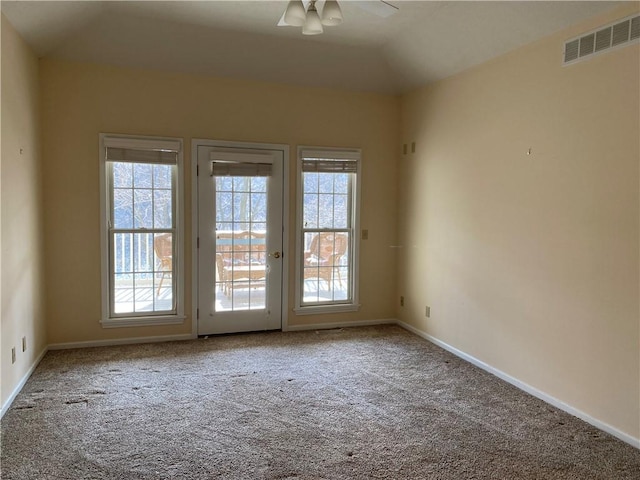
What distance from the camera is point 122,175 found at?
14.6 ft

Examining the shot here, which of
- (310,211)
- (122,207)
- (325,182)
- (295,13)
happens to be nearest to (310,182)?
(325,182)

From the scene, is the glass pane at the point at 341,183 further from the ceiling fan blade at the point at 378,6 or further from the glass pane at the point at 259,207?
the ceiling fan blade at the point at 378,6

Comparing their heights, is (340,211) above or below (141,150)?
below

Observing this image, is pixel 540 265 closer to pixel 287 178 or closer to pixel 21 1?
pixel 287 178

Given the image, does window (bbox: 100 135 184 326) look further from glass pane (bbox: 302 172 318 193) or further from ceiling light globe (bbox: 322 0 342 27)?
ceiling light globe (bbox: 322 0 342 27)

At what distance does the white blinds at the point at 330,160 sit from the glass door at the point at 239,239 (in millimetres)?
303

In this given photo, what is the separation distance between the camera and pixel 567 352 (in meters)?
3.25

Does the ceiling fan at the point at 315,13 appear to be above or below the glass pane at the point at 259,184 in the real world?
above

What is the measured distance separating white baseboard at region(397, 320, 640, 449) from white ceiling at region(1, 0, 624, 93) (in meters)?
2.68

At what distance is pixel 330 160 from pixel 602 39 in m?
A: 2.81

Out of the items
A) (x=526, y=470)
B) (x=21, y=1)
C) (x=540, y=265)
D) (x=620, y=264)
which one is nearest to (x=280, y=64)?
(x=21, y=1)

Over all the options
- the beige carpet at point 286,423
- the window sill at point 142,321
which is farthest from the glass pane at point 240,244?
the beige carpet at point 286,423

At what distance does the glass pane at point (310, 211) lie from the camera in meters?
5.14

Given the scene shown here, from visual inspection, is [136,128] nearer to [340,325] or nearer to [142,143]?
[142,143]
